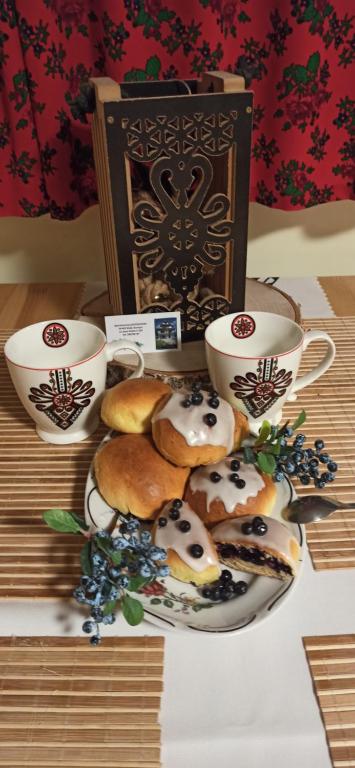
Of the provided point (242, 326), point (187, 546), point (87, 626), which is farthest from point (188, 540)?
point (242, 326)

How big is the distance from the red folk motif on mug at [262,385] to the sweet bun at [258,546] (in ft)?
0.67

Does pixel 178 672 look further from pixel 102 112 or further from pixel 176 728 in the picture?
pixel 102 112

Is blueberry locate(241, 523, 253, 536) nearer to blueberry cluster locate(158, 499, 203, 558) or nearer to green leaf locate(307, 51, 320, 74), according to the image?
blueberry cluster locate(158, 499, 203, 558)

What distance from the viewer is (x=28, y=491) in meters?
0.70

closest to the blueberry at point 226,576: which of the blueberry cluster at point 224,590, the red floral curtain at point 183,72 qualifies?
the blueberry cluster at point 224,590

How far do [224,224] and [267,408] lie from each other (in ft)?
0.90

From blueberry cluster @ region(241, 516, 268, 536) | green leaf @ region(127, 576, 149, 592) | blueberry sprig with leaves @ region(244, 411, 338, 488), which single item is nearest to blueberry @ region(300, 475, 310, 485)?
blueberry sprig with leaves @ region(244, 411, 338, 488)

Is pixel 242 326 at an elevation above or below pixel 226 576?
above

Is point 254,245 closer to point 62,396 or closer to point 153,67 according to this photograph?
point 153,67

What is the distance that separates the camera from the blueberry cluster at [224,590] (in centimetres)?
53

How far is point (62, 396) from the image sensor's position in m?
0.70

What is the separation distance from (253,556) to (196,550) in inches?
2.2

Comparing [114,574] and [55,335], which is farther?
[55,335]

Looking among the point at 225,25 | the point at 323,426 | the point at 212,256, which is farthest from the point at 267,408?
Result: the point at 225,25
